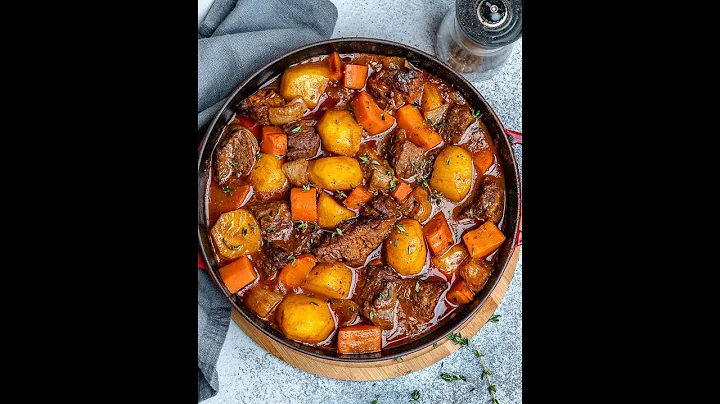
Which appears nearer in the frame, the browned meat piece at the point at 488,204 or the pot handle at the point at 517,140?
the browned meat piece at the point at 488,204

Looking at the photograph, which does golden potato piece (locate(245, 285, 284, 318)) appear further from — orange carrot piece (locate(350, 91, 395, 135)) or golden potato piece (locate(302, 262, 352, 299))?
orange carrot piece (locate(350, 91, 395, 135))

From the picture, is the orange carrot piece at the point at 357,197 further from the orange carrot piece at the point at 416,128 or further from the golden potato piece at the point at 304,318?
the golden potato piece at the point at 304,318

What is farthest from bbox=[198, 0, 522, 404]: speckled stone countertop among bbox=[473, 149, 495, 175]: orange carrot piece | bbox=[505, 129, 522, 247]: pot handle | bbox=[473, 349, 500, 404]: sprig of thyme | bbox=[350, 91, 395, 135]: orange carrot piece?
bbox=[350, 91, 395, 135]: orange carrot piece

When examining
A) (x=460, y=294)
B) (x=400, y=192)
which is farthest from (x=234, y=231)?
(x=460, y=294)

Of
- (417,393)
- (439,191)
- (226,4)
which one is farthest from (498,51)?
(417,393)

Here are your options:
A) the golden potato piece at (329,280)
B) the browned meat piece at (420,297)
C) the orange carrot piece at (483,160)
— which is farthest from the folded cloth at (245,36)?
the browned meat piece at (420,297)
